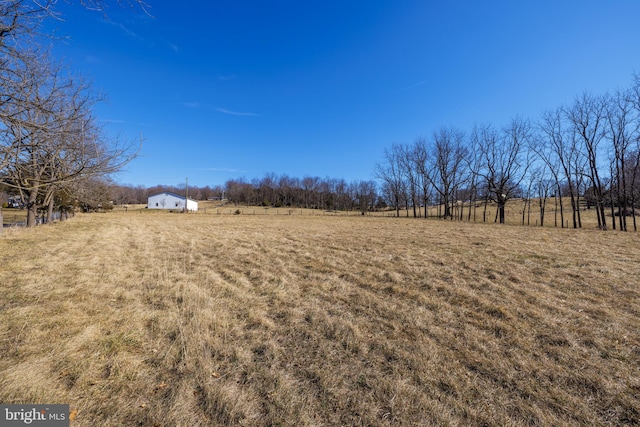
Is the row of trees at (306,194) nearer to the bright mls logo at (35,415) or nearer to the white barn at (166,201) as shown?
the white barn at (166,201)

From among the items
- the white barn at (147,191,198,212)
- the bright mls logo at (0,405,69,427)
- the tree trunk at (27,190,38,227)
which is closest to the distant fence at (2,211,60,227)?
the tree trunk at (27,190,38,227)

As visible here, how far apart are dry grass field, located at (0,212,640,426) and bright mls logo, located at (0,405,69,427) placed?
0.26 ft

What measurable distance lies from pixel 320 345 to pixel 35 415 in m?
2.61

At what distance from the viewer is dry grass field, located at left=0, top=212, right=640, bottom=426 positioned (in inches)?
85.2

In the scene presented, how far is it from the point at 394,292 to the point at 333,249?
15.5ft

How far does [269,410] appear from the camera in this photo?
7.01 ft

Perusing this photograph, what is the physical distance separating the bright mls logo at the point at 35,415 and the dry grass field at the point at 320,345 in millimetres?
80

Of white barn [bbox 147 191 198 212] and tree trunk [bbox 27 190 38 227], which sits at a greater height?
white barn [bbox 147 191 198 212]

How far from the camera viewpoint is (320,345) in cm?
320

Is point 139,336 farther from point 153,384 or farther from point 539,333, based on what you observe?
point 539,333

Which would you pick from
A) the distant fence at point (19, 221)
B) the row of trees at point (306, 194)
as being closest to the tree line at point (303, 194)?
the row of trees at point (306, 194)

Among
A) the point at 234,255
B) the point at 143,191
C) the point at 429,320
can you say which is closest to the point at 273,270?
the point at 234,255

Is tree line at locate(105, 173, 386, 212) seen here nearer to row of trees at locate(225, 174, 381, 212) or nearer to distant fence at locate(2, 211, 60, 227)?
row of trees at locate(225, 174, 381, 212)

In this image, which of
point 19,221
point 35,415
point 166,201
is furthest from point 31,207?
point 166,201
